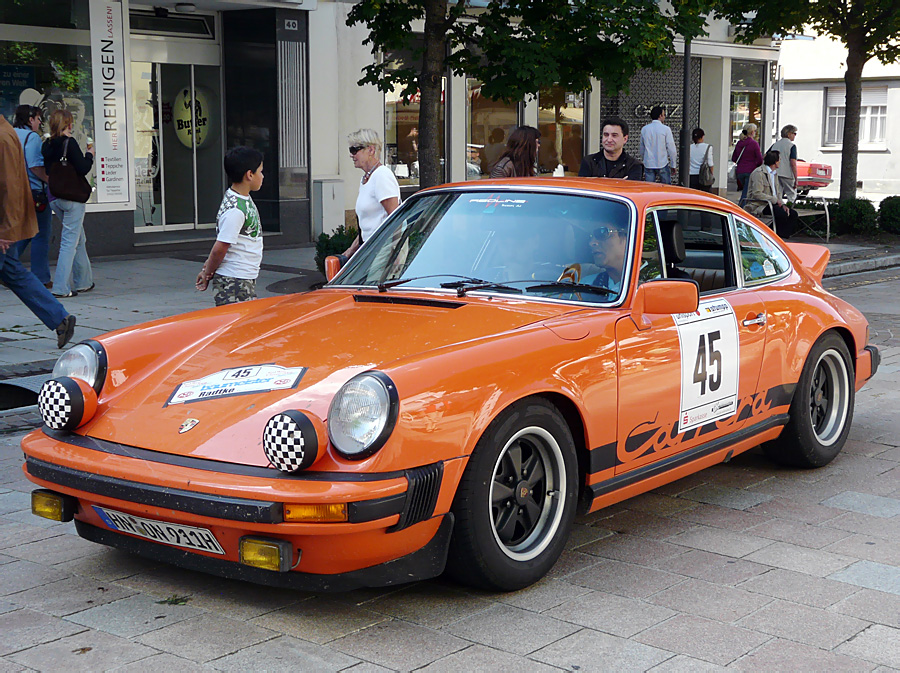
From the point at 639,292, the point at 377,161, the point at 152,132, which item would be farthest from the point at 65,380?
the point at 152,132

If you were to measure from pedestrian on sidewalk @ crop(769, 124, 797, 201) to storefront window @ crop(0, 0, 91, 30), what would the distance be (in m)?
11.2

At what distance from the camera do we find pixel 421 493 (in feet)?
11.7

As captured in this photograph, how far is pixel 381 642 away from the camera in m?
3.61

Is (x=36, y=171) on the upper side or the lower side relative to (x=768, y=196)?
upper

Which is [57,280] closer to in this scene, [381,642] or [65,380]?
[65,380]

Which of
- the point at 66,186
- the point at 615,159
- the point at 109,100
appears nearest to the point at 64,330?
the point at 66,186

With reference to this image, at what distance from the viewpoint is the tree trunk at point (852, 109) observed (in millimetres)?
18906

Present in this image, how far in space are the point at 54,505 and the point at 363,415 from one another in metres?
1.27

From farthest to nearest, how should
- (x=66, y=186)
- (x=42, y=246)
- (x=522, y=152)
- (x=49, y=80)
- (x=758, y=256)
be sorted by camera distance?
1. (x=49, y=80)
2. (x=42, y=246)
3. (x=66, y=186)
4. (x=522, y=152)
5. (x=758, y=256)

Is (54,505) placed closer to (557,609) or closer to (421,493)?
(421,493)

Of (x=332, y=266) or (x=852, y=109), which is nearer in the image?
(x=332, y=266)

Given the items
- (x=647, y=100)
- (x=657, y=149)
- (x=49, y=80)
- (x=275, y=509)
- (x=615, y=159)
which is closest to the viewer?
(x=275, y=509)

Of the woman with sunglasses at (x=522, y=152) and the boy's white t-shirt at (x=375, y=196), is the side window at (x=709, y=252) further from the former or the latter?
the woman with sunglasses at (x=522, y=152)

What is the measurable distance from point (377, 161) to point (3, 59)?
854cm
